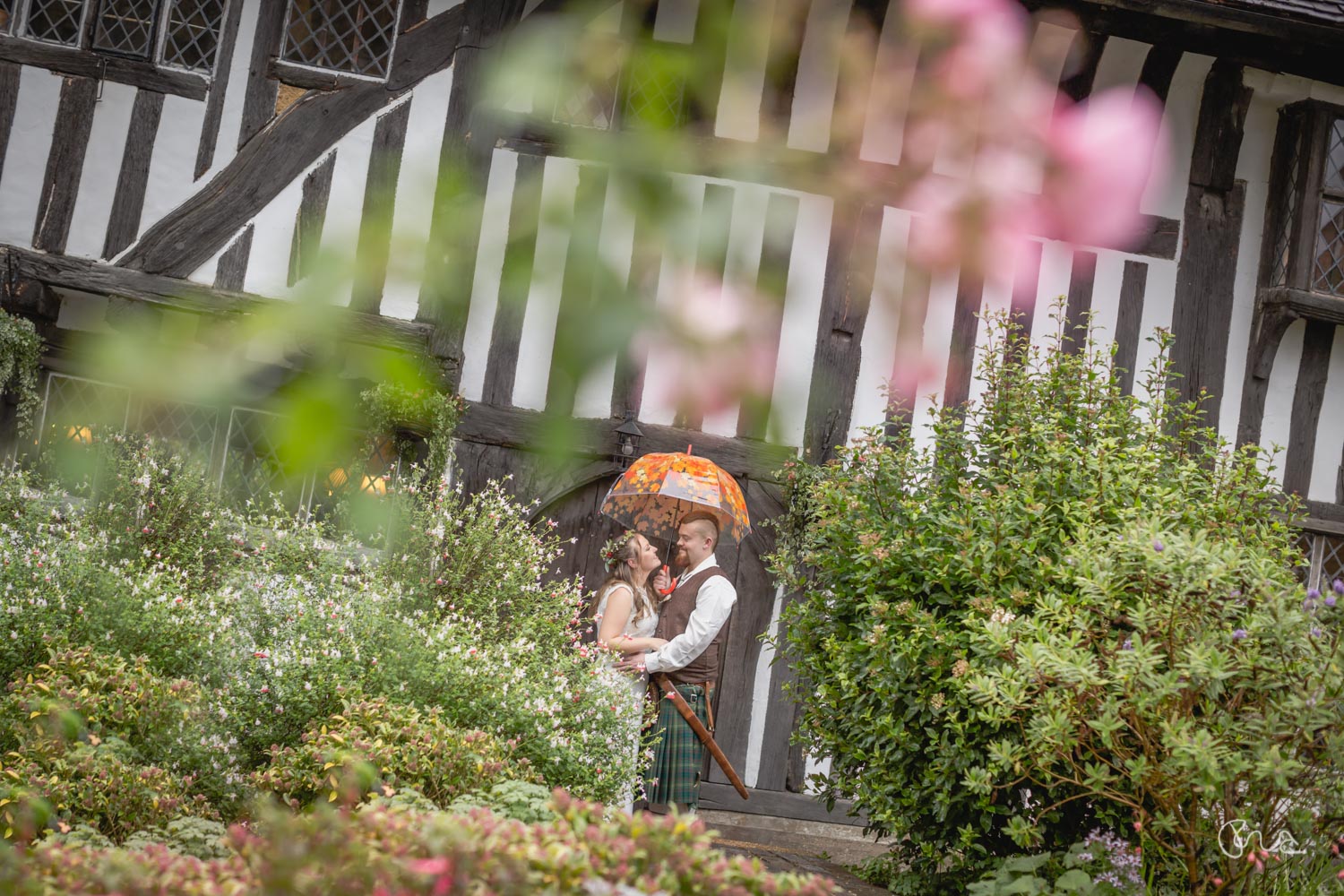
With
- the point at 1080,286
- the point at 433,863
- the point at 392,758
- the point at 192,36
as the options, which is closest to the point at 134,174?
the point at 192,36

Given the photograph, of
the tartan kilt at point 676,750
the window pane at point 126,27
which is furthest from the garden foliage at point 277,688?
the window pane at point 126,27

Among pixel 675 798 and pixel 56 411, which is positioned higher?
pixel 56 411

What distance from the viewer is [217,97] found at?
728cm

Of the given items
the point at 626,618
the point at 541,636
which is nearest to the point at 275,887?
the point at 626,618

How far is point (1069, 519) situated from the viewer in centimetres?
408

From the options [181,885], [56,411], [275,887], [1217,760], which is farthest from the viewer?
[56,411]

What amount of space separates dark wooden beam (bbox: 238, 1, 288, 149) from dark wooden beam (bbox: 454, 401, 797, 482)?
7.21 ft

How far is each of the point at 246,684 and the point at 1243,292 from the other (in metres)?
6.90

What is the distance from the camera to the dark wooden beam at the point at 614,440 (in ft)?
24.4

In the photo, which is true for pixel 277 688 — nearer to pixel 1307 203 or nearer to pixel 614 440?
pixel 614 440

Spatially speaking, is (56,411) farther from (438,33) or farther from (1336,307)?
(1336,307)

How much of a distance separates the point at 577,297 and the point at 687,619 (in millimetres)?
3680

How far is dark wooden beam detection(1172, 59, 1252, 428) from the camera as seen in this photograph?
25.8 ft

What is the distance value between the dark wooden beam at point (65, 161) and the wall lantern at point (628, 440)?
3592mm
